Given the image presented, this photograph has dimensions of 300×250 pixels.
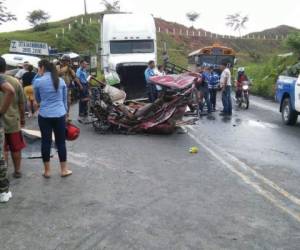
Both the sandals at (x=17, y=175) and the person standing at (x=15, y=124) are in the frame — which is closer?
the person standing at (x=15, y=124)

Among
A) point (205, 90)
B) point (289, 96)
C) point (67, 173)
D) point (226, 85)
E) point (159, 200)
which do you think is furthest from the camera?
point (205, 90)

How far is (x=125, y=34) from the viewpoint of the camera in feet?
68.8

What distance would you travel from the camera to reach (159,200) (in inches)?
259

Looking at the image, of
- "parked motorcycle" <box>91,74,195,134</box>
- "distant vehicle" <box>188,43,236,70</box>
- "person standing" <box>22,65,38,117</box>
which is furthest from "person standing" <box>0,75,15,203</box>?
"distant vehicle" <box>188,43,236,70</box>

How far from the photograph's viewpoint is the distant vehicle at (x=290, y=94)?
14297 millimetres

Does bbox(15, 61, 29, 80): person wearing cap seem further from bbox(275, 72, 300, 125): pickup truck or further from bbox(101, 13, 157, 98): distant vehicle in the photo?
bbox(275, 72, 300, 125): pickup truck

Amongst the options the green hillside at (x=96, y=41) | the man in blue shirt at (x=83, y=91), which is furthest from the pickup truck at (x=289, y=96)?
the green hillside at (x=96, y=41)

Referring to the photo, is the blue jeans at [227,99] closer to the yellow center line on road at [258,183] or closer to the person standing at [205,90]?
the person standing at [205,90]

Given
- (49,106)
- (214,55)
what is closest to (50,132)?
(49,106)

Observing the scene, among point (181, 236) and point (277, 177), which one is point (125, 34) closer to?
point (277, 177)

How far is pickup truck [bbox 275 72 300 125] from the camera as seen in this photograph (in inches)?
562

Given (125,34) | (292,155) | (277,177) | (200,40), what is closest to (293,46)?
(125,34)

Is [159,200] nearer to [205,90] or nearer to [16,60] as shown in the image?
[205,90]

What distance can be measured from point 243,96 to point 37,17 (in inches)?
2610
